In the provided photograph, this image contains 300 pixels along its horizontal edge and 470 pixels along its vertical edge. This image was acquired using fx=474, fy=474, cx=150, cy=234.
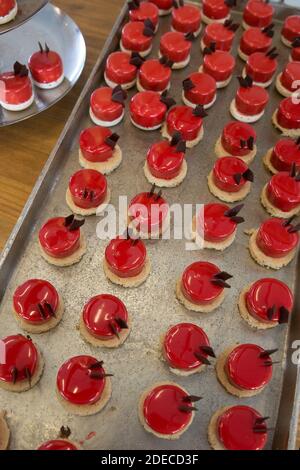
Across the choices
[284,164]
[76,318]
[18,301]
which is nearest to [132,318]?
[76,318]

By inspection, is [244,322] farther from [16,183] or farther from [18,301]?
[16,183]

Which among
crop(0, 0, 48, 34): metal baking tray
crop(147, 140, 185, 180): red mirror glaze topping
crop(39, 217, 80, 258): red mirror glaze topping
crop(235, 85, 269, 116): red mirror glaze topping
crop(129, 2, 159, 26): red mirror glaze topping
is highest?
crop(0, 0, 48, 34): metal baking tray

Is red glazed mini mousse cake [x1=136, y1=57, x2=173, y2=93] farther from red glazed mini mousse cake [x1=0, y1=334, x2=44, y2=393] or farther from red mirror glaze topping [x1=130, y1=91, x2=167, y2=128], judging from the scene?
red glazed mini mousse cake [x1=0, y1=334, x2=44, y2=393]

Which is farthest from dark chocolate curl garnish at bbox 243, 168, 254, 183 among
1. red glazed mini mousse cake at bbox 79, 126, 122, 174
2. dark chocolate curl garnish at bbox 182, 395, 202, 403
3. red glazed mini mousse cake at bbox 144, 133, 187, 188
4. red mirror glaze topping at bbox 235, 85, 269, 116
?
dark chocolate curl garnish at bbox 182, 395, 202, 403

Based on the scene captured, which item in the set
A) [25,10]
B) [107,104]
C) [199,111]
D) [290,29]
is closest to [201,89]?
[199,111]

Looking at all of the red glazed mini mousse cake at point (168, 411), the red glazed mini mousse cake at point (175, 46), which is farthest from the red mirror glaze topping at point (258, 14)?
the red glazed mini mousse cake at point (168, 411)

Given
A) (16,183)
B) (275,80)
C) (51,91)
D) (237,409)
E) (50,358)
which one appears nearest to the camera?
(237,409)
